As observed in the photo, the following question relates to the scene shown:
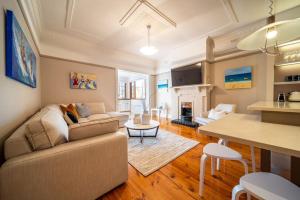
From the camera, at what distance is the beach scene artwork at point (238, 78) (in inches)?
122

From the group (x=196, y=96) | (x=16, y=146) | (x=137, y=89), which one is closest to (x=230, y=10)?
(x=196, y=96)

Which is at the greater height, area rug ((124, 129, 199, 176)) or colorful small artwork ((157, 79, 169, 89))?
colorful small artwork ((157, 79, 169, 89))

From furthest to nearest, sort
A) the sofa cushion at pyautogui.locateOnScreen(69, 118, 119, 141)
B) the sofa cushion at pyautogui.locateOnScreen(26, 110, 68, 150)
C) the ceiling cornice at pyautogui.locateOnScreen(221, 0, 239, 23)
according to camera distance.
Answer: the ceiling cornice at pyautogui.locateOnScreen(221, 0, 239, 23) < the sofa cushion at pyautogui.locateOnScreen(69, 118, 119, 141) < the sofa cushion at pyautogui.locateOnScreen(26, 110, 68, 150)

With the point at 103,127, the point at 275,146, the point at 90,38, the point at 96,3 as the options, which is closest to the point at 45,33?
the point at 90,38

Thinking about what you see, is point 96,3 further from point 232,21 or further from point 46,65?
point 232,21

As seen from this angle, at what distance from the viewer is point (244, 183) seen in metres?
0.72

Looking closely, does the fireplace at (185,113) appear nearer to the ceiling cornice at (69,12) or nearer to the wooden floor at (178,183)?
the wooden floor at (178,183)

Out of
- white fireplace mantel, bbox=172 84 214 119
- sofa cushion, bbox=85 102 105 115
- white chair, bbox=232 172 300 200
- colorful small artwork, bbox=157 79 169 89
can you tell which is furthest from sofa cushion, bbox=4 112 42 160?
colorful small artwork, bbox=157 79 169 89

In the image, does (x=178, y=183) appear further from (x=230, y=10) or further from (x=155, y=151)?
(x=230, y=10)

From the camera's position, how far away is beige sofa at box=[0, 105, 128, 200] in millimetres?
774

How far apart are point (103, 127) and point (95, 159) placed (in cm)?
32

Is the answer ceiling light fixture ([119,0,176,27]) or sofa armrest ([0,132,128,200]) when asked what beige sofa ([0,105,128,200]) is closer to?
sofa armrest ([0,132,128,200])

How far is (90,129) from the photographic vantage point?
1215mm

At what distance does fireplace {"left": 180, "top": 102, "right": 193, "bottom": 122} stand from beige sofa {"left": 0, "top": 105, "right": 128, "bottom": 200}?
11.2 ft
